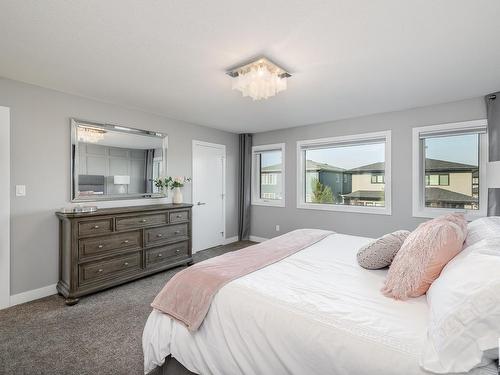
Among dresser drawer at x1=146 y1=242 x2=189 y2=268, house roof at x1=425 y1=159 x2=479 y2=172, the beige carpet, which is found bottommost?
the beige carpet

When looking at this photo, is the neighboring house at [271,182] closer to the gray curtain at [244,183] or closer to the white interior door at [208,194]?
the gray curtain at [244,183]

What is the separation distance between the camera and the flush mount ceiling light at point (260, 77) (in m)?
2.22

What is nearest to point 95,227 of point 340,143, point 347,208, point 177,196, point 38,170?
point 38,170

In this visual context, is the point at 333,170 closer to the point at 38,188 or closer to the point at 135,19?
the point at 135,19

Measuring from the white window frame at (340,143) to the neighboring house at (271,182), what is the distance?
51 cm

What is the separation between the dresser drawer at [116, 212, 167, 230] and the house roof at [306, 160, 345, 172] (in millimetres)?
2792

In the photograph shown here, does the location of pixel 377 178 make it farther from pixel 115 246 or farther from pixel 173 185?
pixel 115 246

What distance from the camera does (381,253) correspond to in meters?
1.74

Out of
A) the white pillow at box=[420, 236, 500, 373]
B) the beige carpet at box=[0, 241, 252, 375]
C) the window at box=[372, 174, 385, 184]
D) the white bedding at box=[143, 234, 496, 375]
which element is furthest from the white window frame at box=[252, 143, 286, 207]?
the white pillow at box=[420, 236, 500, 373]

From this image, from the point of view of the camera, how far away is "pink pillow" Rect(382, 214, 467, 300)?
51.8 inches

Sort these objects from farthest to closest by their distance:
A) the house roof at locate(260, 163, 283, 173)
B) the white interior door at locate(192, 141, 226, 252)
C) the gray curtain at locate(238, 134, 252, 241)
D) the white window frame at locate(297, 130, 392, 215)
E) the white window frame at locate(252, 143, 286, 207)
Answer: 1. the gray curtain at locate(238, 134, 252, 241)
2. the house roof at locate(260, 163, 283, 173)
3. the white window frame at locate(252, 143, 286, 207)
4. the white interior door at locate(192, 141, 226, 252)
5. the white window frame at locate(297, 130, 392, 215)

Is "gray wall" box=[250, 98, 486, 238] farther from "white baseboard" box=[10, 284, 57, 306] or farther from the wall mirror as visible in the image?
"white baseboard" box=[10, 284, 57, 306]

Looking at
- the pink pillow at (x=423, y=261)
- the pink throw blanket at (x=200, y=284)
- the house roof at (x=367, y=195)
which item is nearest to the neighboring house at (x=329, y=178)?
the house roof at (x=367, y=195)

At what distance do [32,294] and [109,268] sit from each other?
813mm
